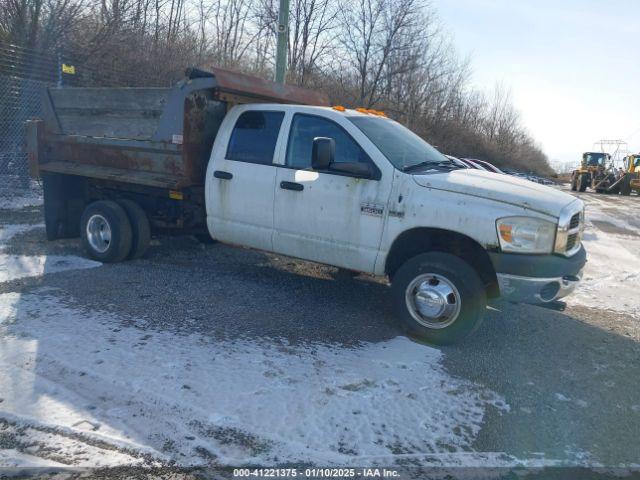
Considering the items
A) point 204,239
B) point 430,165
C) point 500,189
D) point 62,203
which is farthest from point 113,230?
point 500,189

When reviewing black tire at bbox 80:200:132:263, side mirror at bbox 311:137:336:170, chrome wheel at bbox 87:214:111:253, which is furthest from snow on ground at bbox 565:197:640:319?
chrome wheel at bbox 87:214:111:253

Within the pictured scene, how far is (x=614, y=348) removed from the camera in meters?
4.95

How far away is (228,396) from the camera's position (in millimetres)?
3455

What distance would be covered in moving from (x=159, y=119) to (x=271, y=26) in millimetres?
18960

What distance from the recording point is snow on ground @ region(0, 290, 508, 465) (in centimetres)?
299

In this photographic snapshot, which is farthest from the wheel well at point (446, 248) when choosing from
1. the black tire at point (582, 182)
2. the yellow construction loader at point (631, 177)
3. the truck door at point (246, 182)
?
the black tire at point (582, 182)

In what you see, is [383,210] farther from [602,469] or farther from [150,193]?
[150,193]

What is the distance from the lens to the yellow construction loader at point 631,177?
32875mm

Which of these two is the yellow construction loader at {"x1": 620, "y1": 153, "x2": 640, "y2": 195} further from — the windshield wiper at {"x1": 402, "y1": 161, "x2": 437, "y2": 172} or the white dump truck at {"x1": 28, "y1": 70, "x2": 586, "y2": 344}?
the windshield wiper at {"x1": 402, "y1": 161, "x2": 437, "y2": 172}

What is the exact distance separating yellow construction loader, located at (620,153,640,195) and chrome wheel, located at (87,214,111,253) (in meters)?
34.3

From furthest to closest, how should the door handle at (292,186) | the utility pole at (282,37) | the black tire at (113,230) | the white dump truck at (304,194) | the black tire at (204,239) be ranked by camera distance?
1. the utility pole at (282,37)
2. the black tire at (204,239)
3. the black tire at (113,230)
4. the door handle at (292,186)
5. the white dump truck at (304,194)

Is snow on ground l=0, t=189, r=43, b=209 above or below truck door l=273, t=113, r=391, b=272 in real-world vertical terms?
below

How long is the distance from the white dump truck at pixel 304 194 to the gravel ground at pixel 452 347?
0.47 metres

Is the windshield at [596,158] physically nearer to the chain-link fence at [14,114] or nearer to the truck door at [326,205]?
the chain-link fence at [14,114]
